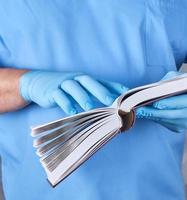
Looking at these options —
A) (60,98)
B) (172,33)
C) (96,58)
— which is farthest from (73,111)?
(172,33)

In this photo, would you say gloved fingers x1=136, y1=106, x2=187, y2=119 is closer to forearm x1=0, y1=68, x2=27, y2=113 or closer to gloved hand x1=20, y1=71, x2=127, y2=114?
gloved hand x1=20, y1=71, x2=127, y2=114

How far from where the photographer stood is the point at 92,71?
66 centimetres

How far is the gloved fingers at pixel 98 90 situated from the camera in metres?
0.55

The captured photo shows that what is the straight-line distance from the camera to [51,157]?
1.64 ft

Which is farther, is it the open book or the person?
the person

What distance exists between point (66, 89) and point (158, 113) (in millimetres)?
141

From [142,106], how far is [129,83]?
136 millimetres

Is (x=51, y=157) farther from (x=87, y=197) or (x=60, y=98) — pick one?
(x=87, y=197)

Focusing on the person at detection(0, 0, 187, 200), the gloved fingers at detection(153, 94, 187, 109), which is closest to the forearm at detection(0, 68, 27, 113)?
the person at detection(0, 0, 187, 200)

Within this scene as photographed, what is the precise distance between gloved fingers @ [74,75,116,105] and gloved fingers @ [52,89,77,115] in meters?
0.04

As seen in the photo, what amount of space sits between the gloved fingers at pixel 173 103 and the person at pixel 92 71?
0.01 metres

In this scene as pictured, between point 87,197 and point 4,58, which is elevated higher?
point 4,58

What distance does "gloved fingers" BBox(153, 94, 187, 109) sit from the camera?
567 millimetres

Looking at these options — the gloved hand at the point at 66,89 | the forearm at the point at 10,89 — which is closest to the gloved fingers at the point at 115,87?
the gloved hand at the point at 66,89
